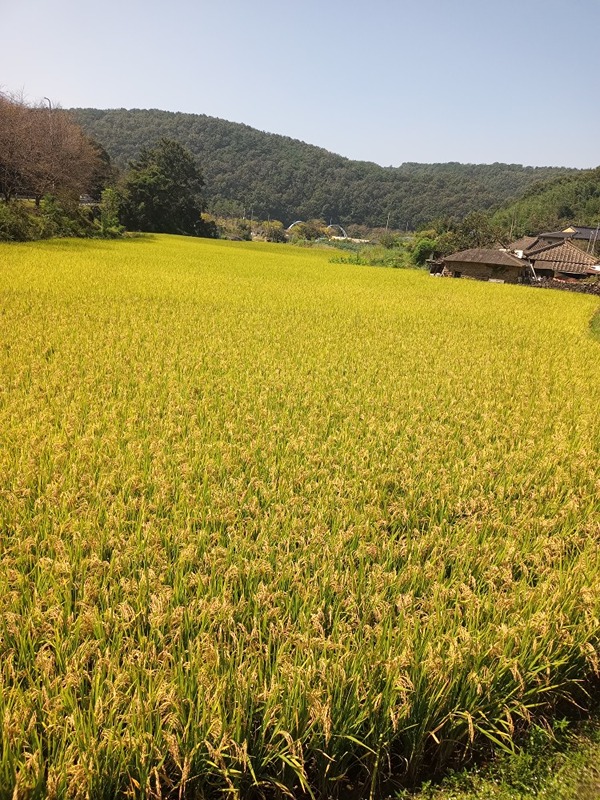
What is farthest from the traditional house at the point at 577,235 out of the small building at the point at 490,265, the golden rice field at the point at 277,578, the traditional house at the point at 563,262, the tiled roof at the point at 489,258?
the golden rice field at the point at 277,578

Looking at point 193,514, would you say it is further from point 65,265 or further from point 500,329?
point 65,265

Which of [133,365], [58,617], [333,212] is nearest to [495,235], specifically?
[133,365]

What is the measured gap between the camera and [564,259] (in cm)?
3219

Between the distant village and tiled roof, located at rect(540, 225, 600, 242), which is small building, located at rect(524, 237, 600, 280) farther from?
tiled roof, located at rect(540, 225, 600, 242)

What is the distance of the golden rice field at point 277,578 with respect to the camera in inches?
51.4

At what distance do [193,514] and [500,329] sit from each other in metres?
8.80

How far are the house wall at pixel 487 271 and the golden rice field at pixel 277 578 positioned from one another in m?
25.9

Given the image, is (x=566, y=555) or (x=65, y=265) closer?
(x=566, y=555)

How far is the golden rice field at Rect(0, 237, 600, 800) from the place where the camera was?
1.31 meters

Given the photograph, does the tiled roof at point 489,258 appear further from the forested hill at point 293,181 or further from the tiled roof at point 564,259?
the forested hill at point 293,181

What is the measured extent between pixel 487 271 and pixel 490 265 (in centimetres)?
41

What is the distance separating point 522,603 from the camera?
1.88 m

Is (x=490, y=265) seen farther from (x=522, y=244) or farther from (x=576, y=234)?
(x=576, y=234)

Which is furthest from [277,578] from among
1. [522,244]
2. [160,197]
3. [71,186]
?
[522,244]
